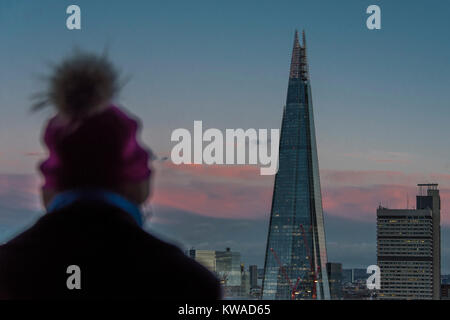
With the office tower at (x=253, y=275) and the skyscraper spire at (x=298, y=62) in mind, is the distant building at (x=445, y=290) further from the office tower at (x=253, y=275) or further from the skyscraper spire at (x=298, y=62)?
the skyscraper spire at (x=298, y=62)

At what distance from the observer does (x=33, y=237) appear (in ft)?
8.91

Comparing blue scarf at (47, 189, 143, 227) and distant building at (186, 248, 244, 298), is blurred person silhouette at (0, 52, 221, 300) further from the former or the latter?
distant building at (186, 248, 244, 298)

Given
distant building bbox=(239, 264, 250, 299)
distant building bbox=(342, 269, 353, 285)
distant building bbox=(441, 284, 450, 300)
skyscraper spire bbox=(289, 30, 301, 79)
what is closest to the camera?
distant building bbox=(239, 264, 250, 299)

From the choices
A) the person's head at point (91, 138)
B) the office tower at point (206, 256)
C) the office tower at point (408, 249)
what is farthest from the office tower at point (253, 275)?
the person's head at point (91, 138)

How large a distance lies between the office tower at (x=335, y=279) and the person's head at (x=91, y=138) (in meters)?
2.38

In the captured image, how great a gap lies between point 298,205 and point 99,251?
2623 millimetres

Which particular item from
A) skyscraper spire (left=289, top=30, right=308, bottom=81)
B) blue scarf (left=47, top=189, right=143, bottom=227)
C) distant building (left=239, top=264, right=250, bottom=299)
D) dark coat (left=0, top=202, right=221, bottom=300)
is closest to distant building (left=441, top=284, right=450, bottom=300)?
distant building (left=239, top=264, right=250, bottom=299)

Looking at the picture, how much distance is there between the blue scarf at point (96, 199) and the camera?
2.81m

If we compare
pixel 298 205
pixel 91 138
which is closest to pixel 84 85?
pixel 91 138

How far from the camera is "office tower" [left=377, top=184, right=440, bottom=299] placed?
509 cm

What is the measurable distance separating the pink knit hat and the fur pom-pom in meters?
0.06
